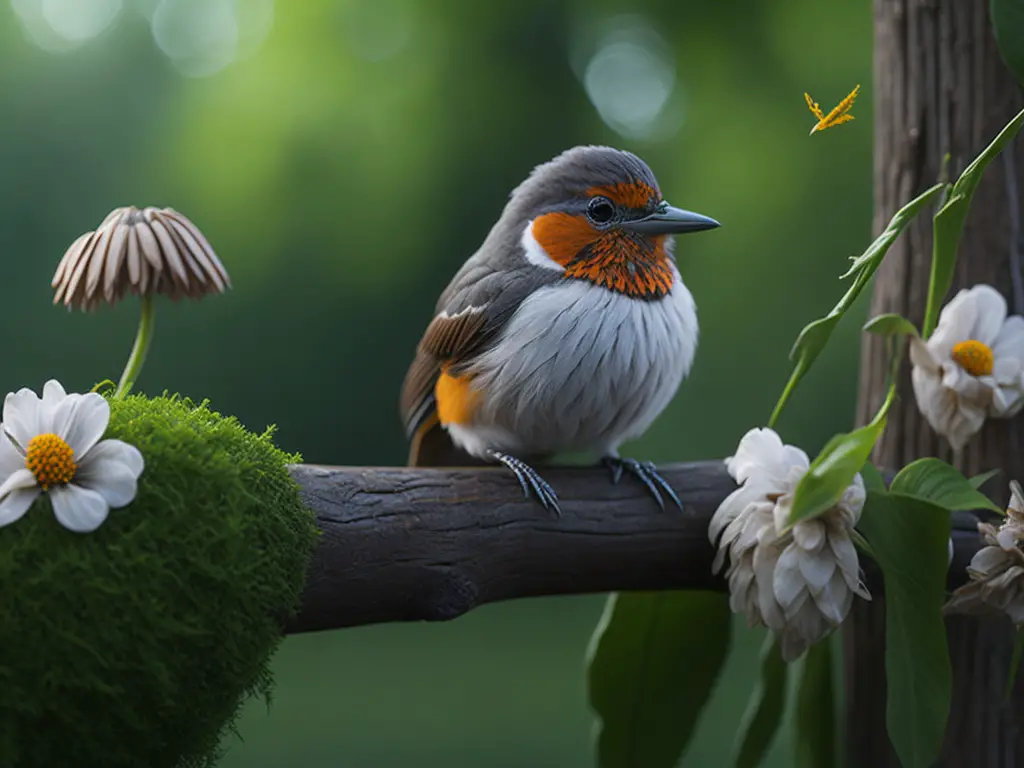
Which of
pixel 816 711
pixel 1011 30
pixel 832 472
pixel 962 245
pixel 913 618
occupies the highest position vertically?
pixel 1011 30

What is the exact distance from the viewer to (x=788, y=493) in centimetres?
75

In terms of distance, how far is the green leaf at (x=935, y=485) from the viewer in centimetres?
73

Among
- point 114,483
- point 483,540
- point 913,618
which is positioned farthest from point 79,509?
point 913,618

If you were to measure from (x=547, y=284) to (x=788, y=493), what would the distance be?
0.30 metres

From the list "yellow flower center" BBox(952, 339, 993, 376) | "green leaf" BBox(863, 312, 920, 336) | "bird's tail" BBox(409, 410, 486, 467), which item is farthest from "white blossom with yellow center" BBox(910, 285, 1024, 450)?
"bird's tail" BBox(409, 410, 486, 467)

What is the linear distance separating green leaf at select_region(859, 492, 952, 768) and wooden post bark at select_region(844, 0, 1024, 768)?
0.92 ft

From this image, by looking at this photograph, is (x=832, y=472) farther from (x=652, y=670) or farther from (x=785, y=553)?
(x=652, y=670)

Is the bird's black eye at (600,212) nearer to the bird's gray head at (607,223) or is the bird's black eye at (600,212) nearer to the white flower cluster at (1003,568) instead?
the bird's gray head at (607,223)

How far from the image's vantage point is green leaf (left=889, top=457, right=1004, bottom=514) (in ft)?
2.41

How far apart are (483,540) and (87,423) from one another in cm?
31

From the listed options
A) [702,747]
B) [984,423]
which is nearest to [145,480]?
[984,423]

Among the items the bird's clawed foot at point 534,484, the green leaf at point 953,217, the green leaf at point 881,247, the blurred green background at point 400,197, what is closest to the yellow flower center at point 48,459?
the bird's clawed foot at point 534,484

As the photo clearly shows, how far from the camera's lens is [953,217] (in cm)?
77

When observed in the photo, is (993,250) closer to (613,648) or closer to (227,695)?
(613,648)
